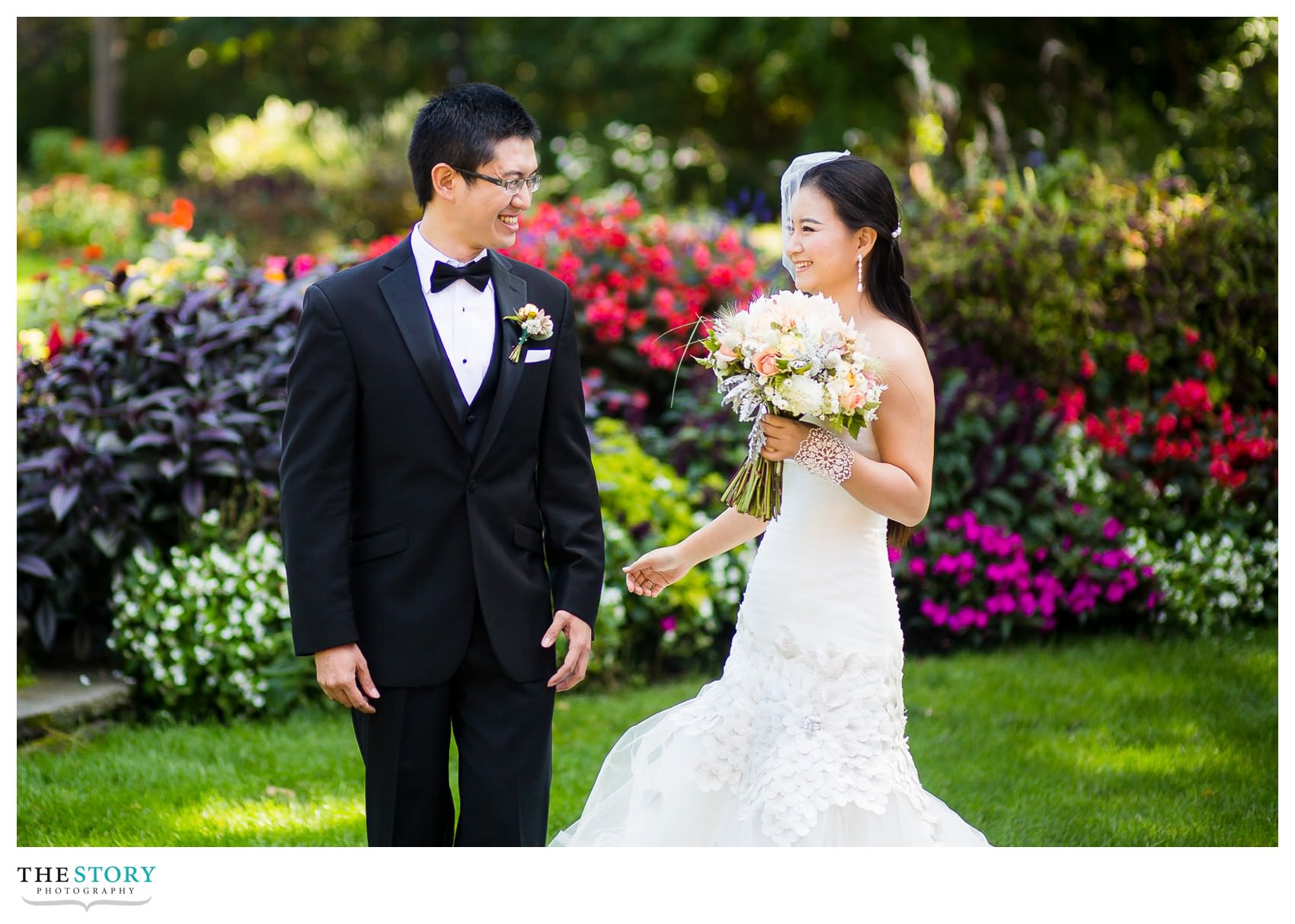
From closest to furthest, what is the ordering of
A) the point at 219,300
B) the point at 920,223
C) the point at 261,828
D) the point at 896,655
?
the point at 896,655, the point at 261,828, the point at 219,300, the point at 920,223

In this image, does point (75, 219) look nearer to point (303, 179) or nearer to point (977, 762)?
point (303, 179)

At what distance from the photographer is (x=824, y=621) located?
284cm

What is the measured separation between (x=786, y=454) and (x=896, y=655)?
23.2 inches

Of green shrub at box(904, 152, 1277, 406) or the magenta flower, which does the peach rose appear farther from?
green shrub at box(904, 152, 1277, 406)

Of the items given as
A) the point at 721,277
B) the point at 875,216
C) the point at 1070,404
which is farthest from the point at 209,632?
the point at 1070,404

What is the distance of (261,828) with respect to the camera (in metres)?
3.71

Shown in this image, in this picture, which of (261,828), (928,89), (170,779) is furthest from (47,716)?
(928,89)

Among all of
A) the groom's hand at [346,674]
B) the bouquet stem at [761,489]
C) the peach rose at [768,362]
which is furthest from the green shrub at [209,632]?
the peach rose at [768,362]

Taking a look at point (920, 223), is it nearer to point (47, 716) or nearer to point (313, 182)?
point (47, 716)

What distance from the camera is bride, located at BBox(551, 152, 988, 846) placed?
107 inches

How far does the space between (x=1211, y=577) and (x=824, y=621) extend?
341 centimetres

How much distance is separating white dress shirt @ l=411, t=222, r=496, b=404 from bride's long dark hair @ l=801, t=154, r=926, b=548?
822 mm

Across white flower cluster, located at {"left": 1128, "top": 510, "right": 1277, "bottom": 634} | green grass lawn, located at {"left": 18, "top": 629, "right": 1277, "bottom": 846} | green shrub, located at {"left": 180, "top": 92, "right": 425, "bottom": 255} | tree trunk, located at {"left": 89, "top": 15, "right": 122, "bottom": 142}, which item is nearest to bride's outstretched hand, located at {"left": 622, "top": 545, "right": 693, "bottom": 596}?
green grass lawn, located at {"left": 18, "top": 629, "right": 1277, "bottom": 846}

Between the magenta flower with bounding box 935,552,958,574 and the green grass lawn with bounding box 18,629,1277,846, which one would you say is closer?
the green grass lawn with bounding box 18,629,1277,846
